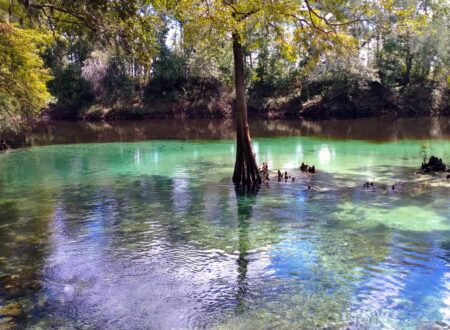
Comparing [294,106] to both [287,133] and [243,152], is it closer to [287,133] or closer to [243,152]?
[287,133]

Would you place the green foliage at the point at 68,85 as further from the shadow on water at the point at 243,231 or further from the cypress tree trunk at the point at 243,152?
the shadow on water at the point at 243,231

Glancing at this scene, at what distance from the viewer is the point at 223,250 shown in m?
11.5

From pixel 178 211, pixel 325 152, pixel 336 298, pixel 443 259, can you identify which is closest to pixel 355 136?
pixel 325 152

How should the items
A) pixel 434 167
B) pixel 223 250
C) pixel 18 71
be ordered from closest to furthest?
pixel 223 250 < pixel 18 71 < pixel 434 167

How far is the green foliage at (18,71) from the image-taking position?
58.6 feet

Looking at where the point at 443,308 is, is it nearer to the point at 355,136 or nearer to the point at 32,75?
the point at 32,75

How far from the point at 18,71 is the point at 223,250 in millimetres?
12729

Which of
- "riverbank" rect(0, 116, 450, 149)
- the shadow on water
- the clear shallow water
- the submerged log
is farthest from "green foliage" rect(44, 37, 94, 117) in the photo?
the submerged log

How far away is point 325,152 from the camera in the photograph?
29219 millimetres

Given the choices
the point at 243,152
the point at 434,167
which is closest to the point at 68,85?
the point at 243,152

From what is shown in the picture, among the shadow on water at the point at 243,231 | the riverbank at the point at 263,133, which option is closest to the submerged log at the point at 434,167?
the shadow on water at the point at 243,231

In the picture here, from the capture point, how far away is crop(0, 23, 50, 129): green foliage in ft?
58.6

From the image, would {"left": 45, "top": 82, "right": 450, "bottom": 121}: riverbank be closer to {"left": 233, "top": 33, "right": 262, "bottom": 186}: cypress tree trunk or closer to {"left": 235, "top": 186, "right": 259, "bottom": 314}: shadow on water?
{"left": 233, "top": 33, "right": 262, "bottom": 186}: cypress tree trunk

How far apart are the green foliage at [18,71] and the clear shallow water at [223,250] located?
3.72 m
